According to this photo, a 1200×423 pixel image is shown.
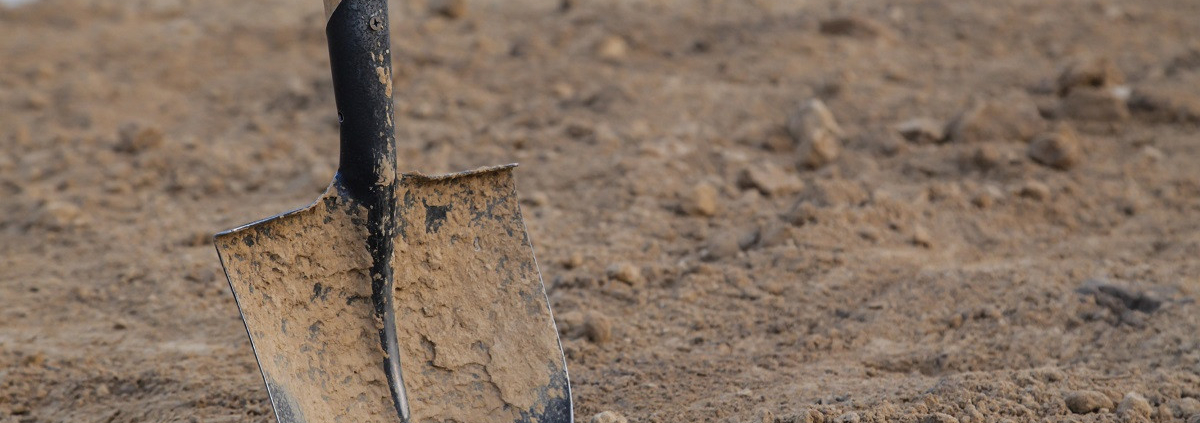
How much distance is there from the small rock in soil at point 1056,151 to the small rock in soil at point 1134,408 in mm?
1795

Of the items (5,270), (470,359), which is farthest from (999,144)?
(5,270)

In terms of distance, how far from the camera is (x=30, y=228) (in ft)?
11.4

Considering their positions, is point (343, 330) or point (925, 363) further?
point (925, 363)

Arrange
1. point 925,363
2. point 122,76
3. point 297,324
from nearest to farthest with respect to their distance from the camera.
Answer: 1. point 297,324
2. point 925,363
3. point 122,76

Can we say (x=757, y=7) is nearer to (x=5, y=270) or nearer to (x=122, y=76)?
(x=122, y=76)

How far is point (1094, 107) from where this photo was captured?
4.07m

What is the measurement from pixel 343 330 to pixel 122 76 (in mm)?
3662

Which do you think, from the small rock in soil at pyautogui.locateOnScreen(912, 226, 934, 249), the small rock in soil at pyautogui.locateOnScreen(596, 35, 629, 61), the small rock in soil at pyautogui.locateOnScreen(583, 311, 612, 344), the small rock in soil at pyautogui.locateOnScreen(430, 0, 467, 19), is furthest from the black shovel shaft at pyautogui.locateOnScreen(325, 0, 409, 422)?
the small rock in soil at pyautogui.locateOnScreen(430, 0, 467, 19)

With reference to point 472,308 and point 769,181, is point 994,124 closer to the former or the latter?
point 769,181

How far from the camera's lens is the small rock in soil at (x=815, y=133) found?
Answer: 374 cm

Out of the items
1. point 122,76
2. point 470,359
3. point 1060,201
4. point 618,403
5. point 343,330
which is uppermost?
point 122,76

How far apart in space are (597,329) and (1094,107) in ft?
8.37

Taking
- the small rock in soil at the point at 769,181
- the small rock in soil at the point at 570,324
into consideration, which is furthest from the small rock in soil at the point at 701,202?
the small rock in soil at the point at 570,324

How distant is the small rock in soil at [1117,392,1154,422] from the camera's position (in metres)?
1.98
